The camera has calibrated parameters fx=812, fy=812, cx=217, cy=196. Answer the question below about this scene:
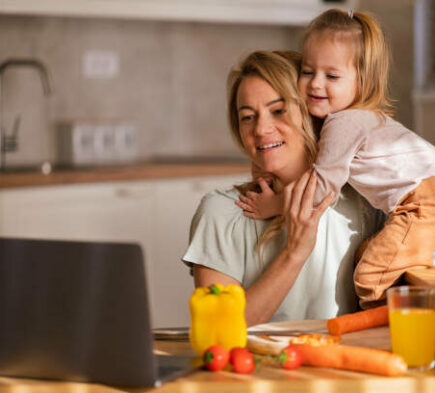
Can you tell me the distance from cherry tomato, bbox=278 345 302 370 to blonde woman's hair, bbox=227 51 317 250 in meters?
0.62

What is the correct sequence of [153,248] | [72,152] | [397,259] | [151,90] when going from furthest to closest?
[151,90], [72,152], [153,248], [397,259]

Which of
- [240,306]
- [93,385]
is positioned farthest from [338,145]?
[93,385]

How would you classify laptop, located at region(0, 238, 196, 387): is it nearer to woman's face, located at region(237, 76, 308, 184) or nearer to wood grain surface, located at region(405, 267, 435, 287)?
wood grain surface, located at region(405, 267, 435, 287)

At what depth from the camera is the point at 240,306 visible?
1.41 m

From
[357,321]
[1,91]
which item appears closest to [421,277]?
[357,321]

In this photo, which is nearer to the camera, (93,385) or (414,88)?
(93,385)

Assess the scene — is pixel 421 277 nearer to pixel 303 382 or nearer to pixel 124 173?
pixel 303 382

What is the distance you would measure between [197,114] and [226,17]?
675 millimetres

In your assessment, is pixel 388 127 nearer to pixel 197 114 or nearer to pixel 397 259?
pixel 397 259

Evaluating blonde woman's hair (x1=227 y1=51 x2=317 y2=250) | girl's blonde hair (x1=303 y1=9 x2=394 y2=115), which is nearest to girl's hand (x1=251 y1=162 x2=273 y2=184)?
blonde woman's hair (x1=227 y1=51 x2=317 y2=250)

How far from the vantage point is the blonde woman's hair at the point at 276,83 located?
1971mm

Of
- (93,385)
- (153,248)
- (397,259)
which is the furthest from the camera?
(153,248)

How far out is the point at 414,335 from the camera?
4.45ft

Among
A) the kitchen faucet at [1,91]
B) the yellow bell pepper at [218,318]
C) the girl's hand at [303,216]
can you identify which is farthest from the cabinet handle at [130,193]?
the yellow bell pepper at [218,318]
